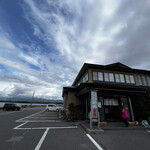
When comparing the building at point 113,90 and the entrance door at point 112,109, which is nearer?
the building at point 113,90

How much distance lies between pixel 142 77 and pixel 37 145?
15352 mm

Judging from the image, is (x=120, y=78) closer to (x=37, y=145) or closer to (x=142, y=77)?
(x=142, y=77)

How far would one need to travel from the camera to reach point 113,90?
8.00 m

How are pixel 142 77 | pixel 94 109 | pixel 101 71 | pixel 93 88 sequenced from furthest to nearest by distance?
pixel 142 77
pixel 101 71
pixel 93 88
pixel 94 109

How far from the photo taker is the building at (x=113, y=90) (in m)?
7.96

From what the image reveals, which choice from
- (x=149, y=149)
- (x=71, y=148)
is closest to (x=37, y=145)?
(x=71, y=148)

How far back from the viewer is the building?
26.1 feet

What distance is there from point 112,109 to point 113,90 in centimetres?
275

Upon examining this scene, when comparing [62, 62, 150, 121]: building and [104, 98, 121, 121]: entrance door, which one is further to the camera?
[104, 98, 121, 121]: entrance door

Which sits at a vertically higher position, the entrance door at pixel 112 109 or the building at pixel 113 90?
the building at pixel 113 90

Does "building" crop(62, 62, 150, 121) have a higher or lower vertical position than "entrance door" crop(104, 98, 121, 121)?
higher

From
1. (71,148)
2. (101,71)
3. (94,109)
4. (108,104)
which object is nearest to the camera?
(71,148)

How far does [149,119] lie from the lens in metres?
7.50

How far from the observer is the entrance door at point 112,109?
8.59 m
